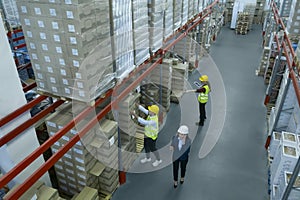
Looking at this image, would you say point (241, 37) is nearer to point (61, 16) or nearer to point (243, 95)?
point (243, 95)

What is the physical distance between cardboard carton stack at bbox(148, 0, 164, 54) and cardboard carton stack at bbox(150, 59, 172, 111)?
3.41ft

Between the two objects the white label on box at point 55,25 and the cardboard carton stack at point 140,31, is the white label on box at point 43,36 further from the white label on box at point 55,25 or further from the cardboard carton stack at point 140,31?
the cardboard carton stack at point 140,31

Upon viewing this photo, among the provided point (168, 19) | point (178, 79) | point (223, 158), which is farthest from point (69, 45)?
point (178, 79)

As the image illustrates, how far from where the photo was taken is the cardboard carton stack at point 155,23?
17.9 feet

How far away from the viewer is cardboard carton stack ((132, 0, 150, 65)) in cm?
465

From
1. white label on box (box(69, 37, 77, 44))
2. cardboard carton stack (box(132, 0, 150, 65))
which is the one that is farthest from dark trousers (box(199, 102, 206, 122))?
white label on box (box(69, 37, 77, 44))

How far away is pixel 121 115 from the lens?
17.4ft

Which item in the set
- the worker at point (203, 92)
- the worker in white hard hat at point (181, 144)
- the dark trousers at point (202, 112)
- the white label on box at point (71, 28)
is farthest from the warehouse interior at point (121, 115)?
the worker in white hard hat at point (181, 144)

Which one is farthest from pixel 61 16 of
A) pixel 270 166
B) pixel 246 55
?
pixel 246 55

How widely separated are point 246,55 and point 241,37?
13.3 ft

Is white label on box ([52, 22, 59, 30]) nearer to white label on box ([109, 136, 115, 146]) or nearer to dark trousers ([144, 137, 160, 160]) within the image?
white label on box ([109, 136, 115, 146])

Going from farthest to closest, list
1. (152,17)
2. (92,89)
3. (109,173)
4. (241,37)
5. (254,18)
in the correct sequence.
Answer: (254,18), (241,37), (152,17), (109,173), (92,89)

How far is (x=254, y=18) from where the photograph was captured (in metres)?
20.6

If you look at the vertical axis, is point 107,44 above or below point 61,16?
below
